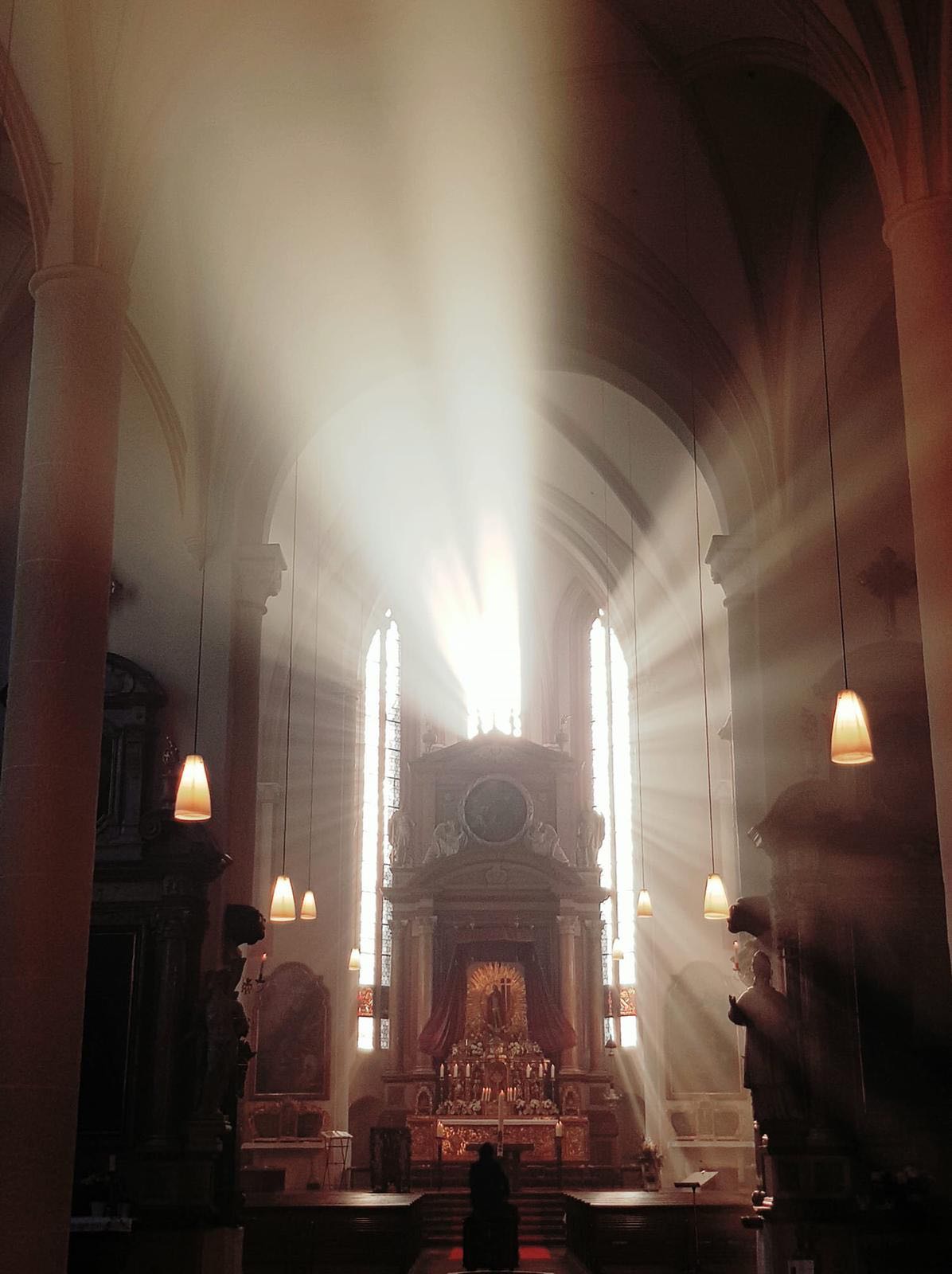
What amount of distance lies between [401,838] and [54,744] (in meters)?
17.3

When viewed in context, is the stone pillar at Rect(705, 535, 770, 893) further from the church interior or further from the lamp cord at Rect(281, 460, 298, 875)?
the lamp cord at Rect(281, 460, 298, 875)

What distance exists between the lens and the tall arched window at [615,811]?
24828 millimetres

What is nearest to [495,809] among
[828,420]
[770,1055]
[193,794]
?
[828,420]

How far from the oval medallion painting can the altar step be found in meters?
6.28

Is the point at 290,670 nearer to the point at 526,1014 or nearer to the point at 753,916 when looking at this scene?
the point at 526,1014

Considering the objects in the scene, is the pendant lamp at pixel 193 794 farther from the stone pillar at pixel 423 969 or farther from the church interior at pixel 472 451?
the stone pillar at pixel 423 969

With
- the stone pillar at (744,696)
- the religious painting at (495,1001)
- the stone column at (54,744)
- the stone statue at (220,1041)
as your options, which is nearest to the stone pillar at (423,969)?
the religious painting at (495,1001)

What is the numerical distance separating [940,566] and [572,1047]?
17263 mm

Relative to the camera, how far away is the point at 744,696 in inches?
553

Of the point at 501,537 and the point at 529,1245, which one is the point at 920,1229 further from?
the point at 501,537

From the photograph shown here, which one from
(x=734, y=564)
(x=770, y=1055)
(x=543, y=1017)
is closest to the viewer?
(x=770, y=1055)

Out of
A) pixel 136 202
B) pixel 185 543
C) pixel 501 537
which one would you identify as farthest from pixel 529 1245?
pixel 136 202

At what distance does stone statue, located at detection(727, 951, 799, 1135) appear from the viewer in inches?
416

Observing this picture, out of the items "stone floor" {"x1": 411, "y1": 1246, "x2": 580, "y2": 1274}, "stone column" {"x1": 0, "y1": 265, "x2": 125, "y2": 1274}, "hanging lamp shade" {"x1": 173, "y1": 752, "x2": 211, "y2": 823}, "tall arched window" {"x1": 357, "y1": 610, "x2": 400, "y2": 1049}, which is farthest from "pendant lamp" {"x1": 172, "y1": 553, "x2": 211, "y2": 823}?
"tall arched window" {"x1": 357, "y1": 610, "x2": 400, "y2": 1049}
